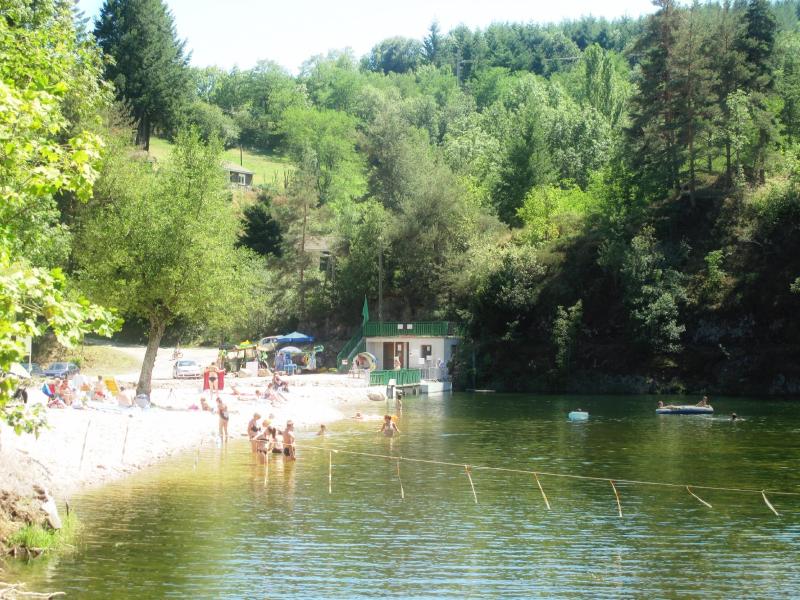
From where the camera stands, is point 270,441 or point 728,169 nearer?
point 270,441

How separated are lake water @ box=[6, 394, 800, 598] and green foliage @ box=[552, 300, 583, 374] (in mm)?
29943

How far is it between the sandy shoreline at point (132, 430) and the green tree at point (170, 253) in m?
4.53

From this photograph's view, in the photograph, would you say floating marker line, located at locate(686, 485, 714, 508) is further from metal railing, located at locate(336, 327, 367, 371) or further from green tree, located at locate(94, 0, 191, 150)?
green tree, located at locate(94, 0, 191, 150)

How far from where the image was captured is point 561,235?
75.0m

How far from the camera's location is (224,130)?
136 metres

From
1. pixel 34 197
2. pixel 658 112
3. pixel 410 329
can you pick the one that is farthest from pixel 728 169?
pixel 34 197

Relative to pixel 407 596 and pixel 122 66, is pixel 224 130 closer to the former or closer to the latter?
pixel 122 66

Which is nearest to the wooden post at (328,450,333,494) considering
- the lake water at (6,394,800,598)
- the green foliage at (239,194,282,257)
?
the lake water at (6,394,800,598)

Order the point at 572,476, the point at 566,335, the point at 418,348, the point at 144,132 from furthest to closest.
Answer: the point at 144,132 → the point at 418,348 → the point at 566,335 → the point at 572,476

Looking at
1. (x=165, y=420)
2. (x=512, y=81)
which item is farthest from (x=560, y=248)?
(x=512, y=81)

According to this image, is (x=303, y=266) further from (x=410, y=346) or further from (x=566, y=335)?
(x=566, y=335)

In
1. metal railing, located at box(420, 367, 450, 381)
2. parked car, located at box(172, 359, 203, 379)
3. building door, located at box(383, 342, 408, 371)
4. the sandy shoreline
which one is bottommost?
the sandy shoreline

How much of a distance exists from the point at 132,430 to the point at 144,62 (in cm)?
7893

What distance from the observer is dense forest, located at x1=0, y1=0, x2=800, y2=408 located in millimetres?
54688
